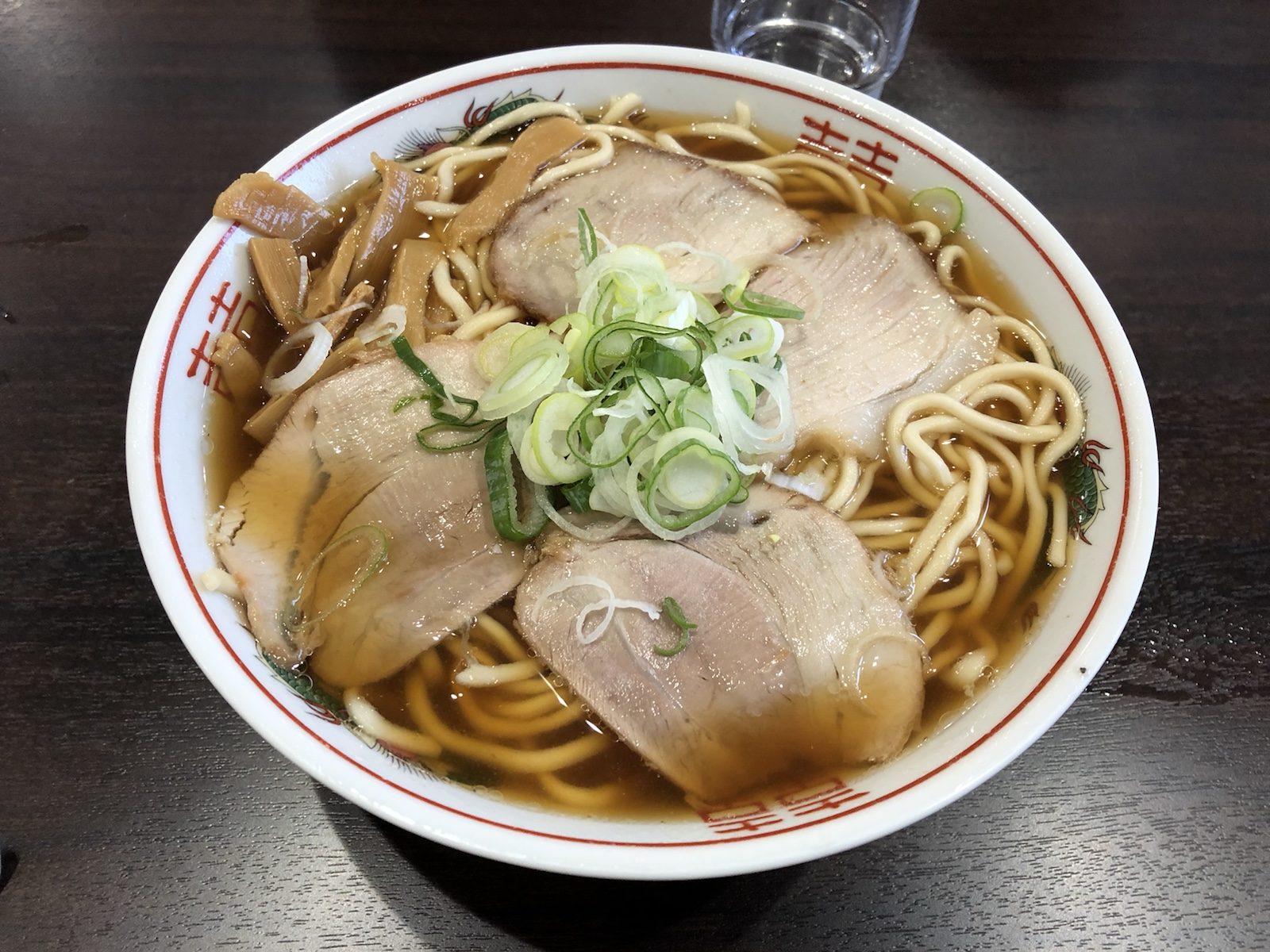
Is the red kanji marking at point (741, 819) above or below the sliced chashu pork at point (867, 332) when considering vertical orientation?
below

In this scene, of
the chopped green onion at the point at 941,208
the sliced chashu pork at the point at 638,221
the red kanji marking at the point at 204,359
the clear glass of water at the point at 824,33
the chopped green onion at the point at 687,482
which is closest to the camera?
the chopped green onion at the point at 687,482

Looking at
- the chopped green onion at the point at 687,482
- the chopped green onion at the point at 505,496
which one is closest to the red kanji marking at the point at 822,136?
the chopped green onion at the point at 687,482

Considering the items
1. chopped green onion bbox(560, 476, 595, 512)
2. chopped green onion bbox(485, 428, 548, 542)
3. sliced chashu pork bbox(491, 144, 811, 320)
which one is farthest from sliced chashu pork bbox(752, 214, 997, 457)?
chopped green onion bbox(485, 428, 548, 542)

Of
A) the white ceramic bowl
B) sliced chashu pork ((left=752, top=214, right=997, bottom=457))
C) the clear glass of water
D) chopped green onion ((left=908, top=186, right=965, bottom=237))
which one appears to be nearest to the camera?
the white ceramic bowl

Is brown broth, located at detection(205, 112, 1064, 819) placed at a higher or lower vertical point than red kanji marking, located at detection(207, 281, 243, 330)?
lower

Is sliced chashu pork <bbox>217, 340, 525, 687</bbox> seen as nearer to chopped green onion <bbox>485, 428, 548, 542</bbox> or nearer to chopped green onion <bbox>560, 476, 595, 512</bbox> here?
chopped green onion <bbox>485, 428, 548, 542</bbox>

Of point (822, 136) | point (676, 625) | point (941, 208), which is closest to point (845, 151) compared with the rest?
point (822, 136)

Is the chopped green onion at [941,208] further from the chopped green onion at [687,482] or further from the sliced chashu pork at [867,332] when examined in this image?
the chopped green onion at [687,482]

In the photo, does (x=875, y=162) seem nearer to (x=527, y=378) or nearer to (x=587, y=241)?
(x=587, y=241)
